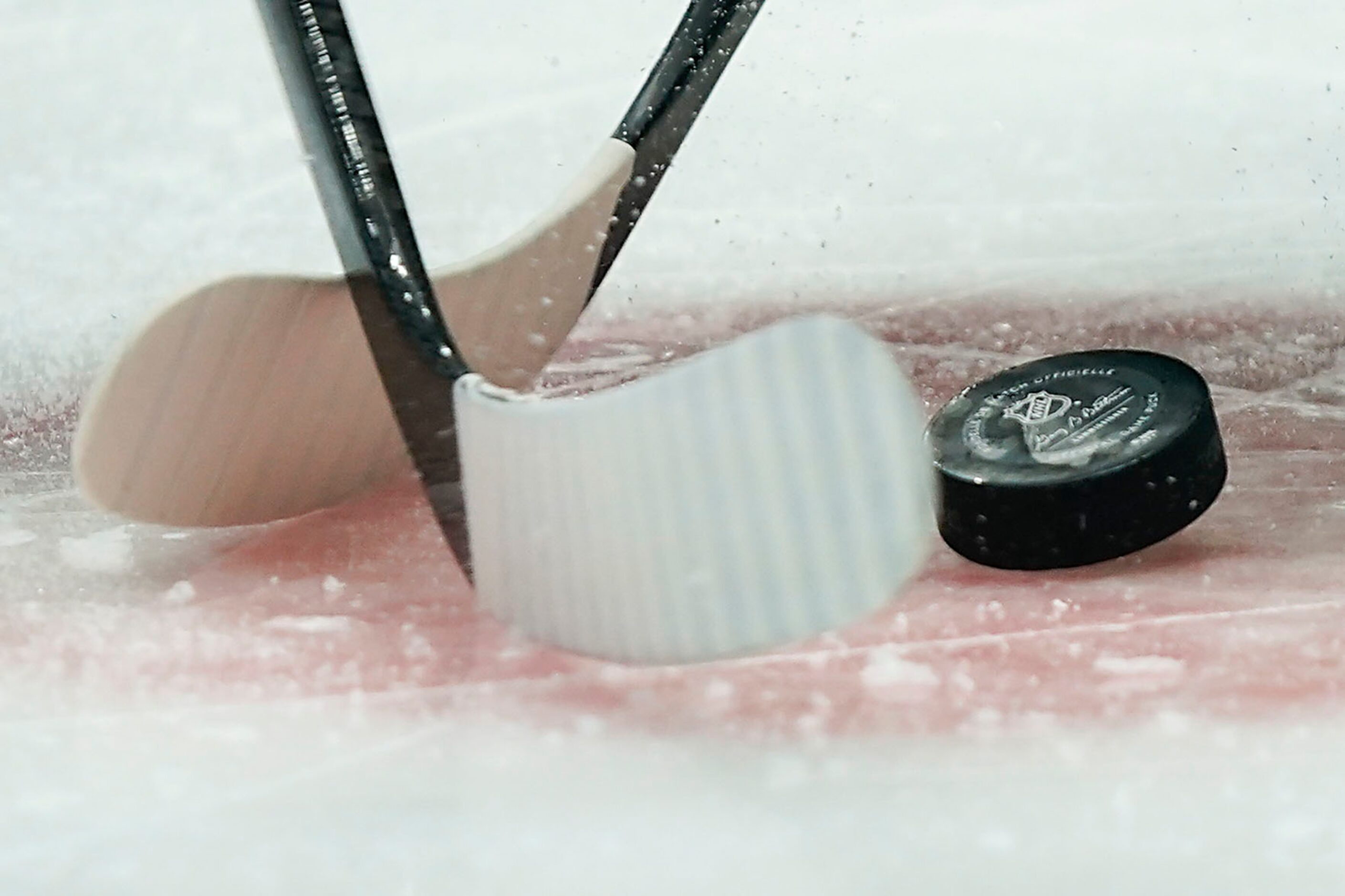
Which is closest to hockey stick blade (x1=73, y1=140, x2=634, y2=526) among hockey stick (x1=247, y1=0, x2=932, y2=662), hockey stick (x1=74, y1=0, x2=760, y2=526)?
hockey stick (x1=74, y1=0, x2=760, y2=526)

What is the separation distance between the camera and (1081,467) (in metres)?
0.49

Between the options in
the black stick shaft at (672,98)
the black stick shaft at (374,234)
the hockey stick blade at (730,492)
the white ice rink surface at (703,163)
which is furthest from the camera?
the white ice rink surface at (703,163)

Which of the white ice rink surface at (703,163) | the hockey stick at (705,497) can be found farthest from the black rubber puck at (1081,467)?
the hockey stick at (705,497)

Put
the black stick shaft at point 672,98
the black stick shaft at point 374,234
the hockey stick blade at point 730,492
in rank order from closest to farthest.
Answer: the hockey stick blade at point 730,492 → the black stick shaft at point 374,234 → the black stick shaft at point 672,98

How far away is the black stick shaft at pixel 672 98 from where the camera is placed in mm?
668

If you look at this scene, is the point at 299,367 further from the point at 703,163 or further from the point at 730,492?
the point at 703,163

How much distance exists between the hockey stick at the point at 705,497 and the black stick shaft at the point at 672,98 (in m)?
0.24

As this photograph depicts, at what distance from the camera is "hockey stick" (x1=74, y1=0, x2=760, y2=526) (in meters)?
0.50

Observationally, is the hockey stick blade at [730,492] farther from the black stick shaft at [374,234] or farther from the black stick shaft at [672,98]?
the black stick shaft at [672,98]

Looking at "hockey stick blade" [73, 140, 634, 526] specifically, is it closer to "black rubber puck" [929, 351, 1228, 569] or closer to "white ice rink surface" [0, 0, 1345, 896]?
"white ice rink surface" [0, 0, 1345, 896]

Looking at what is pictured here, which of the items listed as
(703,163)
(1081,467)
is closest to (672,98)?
(703,163)

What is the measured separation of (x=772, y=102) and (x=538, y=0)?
167 mm

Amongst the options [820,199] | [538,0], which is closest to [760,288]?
[820,199]

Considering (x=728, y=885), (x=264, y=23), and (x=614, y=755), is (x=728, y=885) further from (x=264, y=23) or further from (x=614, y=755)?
(x=264, y=23)
